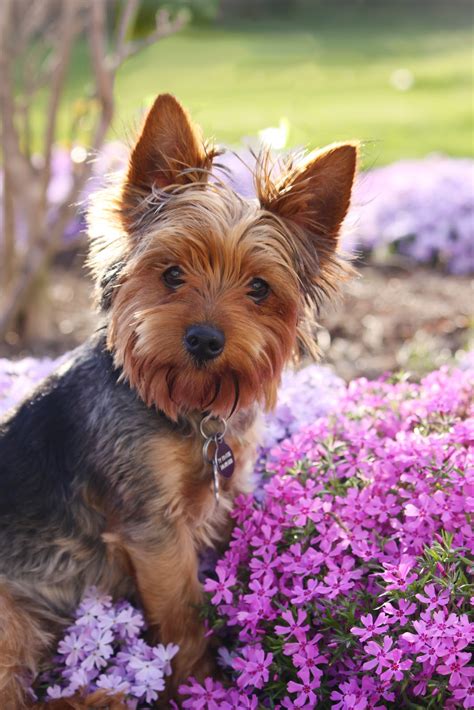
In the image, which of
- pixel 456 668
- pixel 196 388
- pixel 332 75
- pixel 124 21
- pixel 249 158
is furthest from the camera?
pixel 332 75

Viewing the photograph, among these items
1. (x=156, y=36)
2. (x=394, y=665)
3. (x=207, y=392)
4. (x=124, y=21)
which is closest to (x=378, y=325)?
(x=156, y=36)

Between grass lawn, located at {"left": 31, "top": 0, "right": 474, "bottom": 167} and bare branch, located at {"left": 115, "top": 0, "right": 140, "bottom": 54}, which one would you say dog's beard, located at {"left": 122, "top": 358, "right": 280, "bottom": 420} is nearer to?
bare branch, located at {"left": 115, "top": 0, "right": 140, "bottom": 54}

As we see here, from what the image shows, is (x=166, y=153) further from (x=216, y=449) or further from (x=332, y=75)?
(x=332, y=75)

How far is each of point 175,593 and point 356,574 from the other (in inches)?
28.1

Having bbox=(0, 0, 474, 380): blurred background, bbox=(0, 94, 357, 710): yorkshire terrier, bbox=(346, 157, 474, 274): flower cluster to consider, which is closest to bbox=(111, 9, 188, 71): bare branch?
bbox=(0, 0, 474, 380): blurred background

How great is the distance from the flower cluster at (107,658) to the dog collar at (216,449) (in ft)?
1.88

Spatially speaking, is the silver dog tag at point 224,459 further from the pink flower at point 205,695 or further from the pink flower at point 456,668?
the pink flower at point 456,668

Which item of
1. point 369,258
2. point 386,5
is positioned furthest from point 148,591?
point 386,5

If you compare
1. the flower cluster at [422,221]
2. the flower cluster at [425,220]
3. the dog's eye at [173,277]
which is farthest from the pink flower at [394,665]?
the flower cluster at [425,220]

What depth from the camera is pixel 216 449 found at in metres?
3.22

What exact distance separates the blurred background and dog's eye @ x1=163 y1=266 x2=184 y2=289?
1.55 ft

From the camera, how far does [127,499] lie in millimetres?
3154

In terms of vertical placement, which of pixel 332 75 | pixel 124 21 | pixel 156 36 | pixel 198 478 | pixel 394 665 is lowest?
pixel 332 75

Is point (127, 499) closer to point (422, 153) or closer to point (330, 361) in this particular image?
point (330, 361)
